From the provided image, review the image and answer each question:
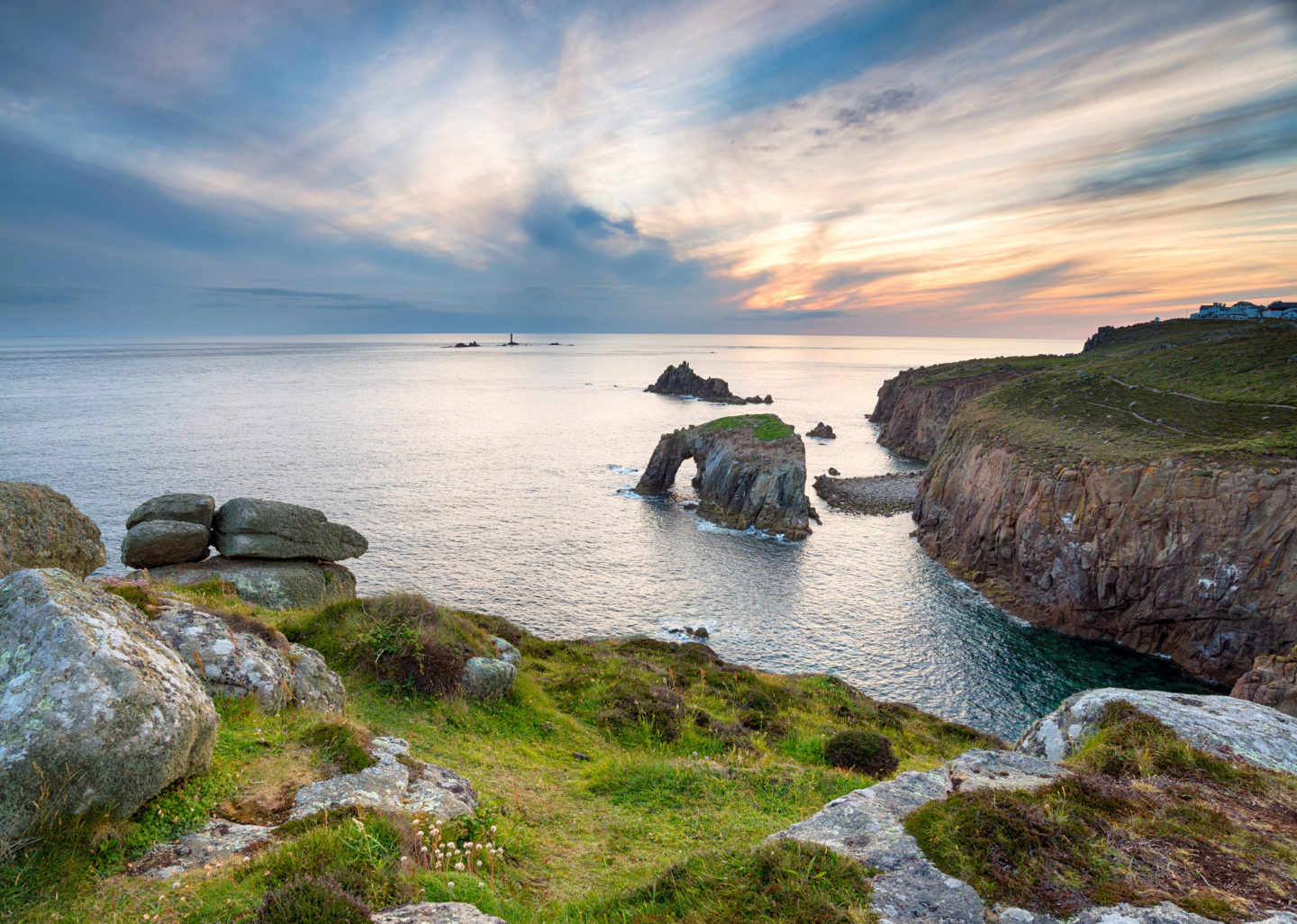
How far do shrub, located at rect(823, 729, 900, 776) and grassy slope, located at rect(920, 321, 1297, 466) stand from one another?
38.6 m

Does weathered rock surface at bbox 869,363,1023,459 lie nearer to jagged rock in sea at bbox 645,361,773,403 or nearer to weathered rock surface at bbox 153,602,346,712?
jagged rock in sea at bbox 645,361,773,403

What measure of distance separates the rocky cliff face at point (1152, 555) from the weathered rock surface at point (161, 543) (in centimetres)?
5332

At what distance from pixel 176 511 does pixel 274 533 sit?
14.6ft

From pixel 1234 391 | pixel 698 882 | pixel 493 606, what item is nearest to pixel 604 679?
pixel 698 882

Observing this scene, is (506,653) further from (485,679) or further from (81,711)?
(81,711)

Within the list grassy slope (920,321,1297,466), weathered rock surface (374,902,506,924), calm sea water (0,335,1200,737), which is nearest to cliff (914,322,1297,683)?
grassy slope (920,321,1297,466)

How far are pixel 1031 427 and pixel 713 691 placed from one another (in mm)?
48489

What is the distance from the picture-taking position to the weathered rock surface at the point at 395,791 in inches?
323

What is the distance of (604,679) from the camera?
2144 cm

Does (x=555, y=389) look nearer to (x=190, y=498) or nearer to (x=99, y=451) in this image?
(x=99, y=451)

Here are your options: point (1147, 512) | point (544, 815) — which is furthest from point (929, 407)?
point (544, 815)

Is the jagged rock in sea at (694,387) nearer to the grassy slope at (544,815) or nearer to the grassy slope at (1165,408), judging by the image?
the grassy slope at (1165,408)

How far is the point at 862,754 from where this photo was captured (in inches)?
661

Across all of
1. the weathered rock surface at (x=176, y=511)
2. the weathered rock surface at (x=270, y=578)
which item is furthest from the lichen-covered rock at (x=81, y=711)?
the weathered rock surface at (x=176, y=511)
